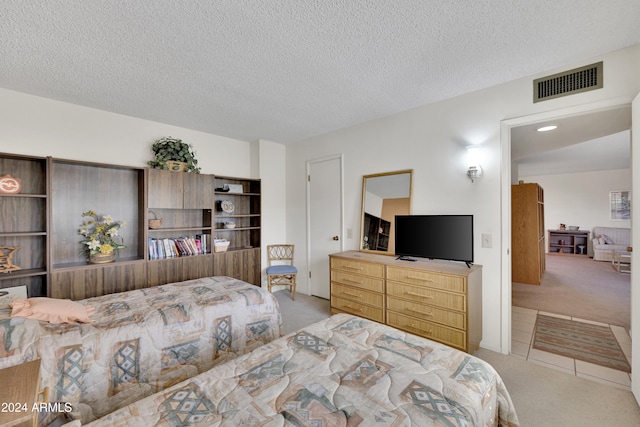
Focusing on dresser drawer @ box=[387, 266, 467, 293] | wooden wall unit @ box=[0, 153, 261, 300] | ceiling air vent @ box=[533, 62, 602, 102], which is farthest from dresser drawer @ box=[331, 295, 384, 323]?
ceiling air vent @ box=[533, 62, 602, 102]

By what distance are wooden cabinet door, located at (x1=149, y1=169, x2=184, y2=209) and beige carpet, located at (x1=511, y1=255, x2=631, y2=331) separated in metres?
4.96

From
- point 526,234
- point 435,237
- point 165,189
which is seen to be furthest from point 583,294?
point 165,189

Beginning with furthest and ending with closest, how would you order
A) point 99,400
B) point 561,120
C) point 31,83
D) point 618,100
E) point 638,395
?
point 31,83, point 561,120, point 618,100, point 638,395, point 99,400

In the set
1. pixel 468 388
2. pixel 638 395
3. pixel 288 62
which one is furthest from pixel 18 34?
pixel 638 395

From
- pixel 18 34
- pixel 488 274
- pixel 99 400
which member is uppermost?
pixel 18 34

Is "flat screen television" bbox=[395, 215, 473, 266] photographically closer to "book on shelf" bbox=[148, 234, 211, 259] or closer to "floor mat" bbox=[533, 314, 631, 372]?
"floor mat" bbox=[533, 314, 631, 372]

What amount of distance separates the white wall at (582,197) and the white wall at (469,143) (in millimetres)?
7666

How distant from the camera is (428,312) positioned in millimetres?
2568

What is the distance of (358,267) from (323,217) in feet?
4.23

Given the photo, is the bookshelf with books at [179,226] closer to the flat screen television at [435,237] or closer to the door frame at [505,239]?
the flat screen television at [435,237]

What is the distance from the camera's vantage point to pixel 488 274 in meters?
2.67

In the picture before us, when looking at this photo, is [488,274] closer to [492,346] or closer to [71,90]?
[492,346]

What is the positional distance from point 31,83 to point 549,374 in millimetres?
5314

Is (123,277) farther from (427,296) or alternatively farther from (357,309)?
(427,296)
